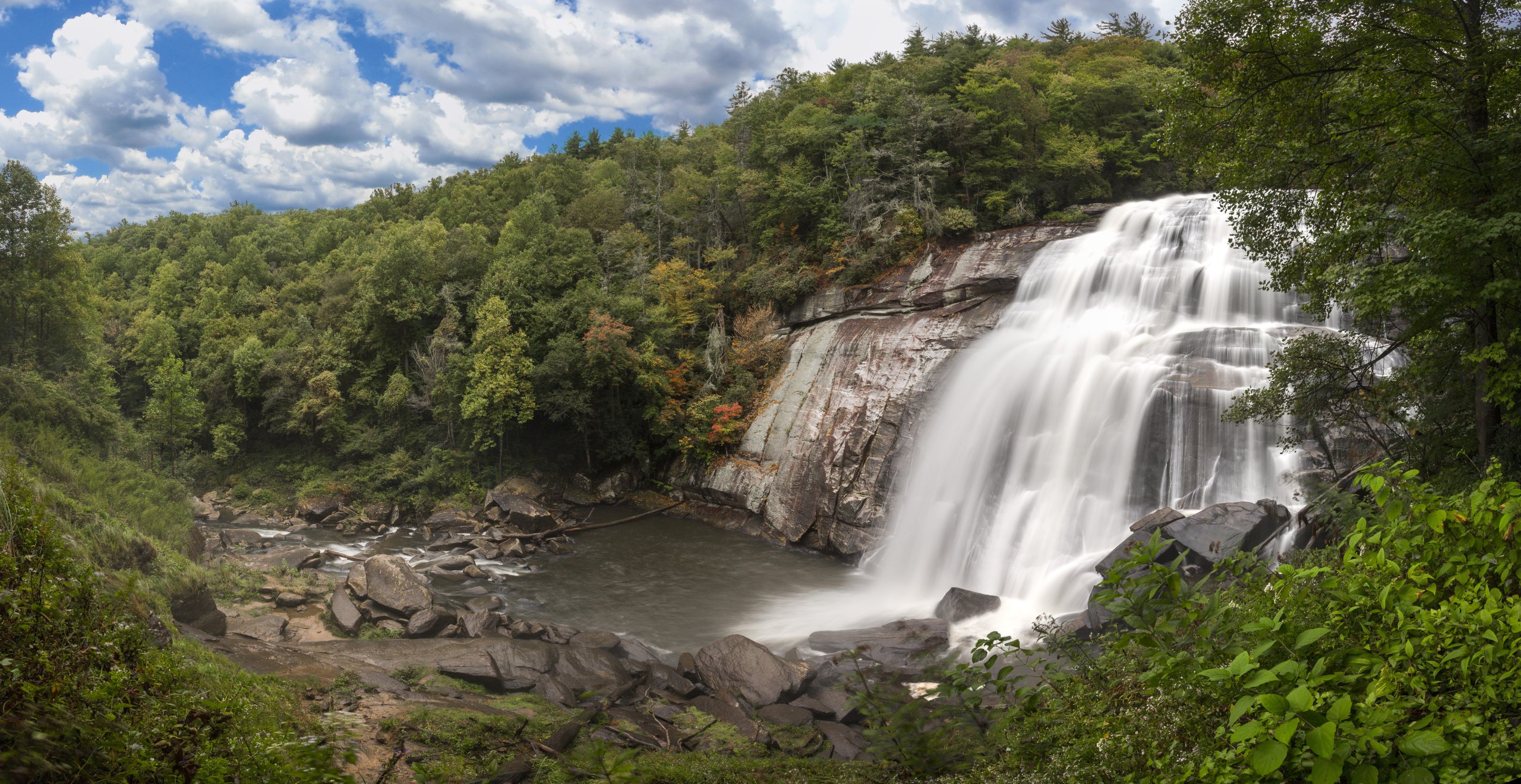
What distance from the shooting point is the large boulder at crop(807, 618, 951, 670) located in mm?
14648

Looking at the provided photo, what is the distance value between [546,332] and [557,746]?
2262 centimetres

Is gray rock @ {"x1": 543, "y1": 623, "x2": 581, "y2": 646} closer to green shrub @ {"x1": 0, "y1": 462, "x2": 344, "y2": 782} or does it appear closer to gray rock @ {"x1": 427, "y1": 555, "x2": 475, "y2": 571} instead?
gray rock @ {"x1": 427, "y1": 555, "x2": 475, "y2": 571}

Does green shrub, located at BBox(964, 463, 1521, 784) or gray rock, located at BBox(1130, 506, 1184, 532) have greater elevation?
green shrub, located at BBox(964, 463, 1521, 784)

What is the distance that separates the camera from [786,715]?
39.1 feet

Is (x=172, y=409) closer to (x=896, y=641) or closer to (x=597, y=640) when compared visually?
(x=597, y=640)

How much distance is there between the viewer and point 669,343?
30266 millimetres

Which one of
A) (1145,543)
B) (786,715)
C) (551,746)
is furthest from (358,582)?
(1145,543)

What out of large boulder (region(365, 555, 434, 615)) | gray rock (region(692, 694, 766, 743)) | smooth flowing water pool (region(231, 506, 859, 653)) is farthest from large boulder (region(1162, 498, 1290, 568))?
large boulder (region(365, 555, 434, 615))

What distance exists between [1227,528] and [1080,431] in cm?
606

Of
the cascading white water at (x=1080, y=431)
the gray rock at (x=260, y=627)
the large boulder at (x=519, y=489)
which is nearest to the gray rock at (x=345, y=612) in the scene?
the gray rock at (x=260, y=627)

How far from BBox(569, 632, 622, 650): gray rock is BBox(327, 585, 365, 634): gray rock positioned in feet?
14.5

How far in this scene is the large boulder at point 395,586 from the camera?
52.4 ft

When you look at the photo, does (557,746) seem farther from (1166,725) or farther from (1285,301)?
(1285,301)

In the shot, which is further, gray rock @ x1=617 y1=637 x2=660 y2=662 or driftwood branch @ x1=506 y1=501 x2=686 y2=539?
driftwood branch @ x1=506 y1=501 x2=686 y2=539
